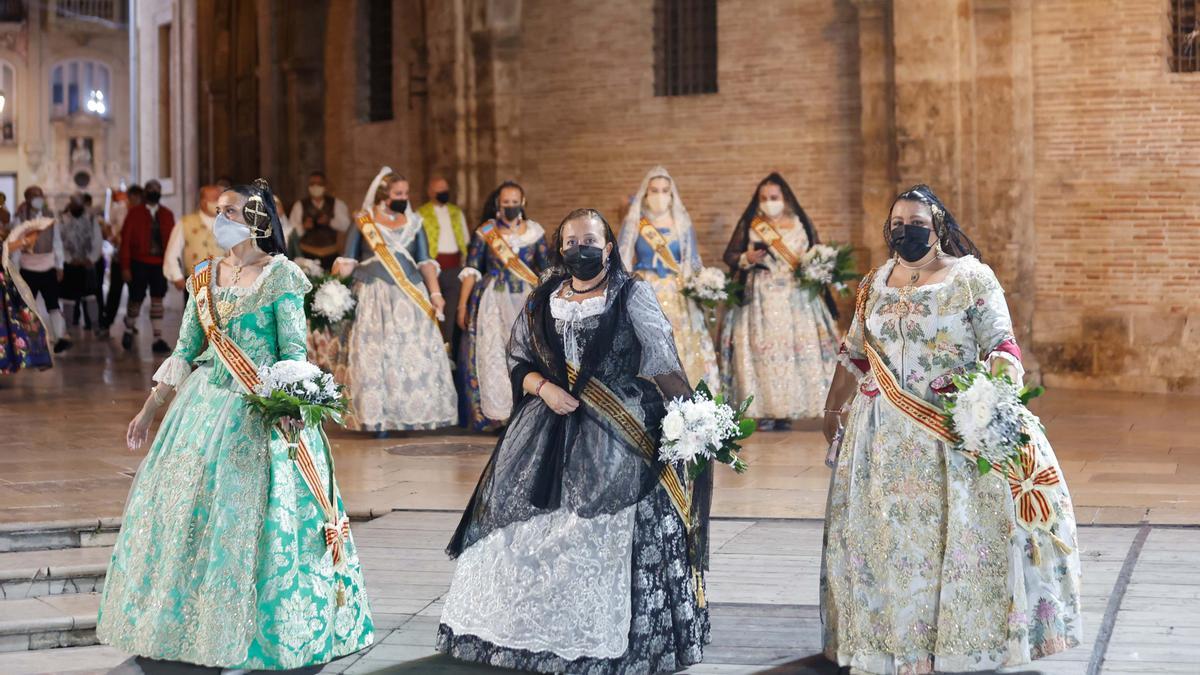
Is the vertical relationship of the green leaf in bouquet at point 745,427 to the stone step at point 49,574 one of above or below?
above

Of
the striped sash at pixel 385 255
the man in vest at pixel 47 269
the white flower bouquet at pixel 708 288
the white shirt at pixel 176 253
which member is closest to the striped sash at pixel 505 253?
the striped sash at pixel 385 255

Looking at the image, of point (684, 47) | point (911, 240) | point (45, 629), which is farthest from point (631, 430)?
point (684, 47)

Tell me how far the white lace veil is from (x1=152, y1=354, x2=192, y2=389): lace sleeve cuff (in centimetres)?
608

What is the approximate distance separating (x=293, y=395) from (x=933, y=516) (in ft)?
7.14

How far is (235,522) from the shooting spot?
19.3 feet

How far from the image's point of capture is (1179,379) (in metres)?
14.2

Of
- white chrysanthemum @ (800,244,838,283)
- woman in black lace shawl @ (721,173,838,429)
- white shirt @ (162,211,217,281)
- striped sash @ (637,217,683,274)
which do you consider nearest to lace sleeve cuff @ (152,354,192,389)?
striped sash @ (637,217,683,274)

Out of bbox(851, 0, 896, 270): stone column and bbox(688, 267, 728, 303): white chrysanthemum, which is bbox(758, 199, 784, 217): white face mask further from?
bbox(851, 0, 896, 270): stone column

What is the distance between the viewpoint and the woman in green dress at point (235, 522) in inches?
230

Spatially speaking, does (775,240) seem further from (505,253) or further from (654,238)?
(505,253)

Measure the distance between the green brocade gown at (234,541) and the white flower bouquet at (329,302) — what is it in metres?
5.72

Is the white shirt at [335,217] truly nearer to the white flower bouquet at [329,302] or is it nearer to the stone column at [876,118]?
the white flower bouquet at [329,302]

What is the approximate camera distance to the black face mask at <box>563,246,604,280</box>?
587cm

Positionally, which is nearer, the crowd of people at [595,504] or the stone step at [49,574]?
the crowd of people at [595,504]
